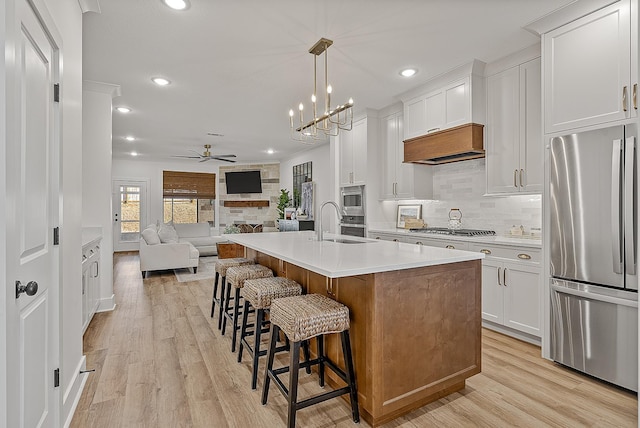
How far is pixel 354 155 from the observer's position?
5156 mm

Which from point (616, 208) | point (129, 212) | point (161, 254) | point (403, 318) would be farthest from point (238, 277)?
point (129, 212)

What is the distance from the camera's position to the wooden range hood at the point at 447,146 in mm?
3518

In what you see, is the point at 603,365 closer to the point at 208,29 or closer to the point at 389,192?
the point at 389,192

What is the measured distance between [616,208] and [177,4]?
10.7ft

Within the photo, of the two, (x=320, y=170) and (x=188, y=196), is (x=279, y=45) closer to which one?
(x=320, y=170)

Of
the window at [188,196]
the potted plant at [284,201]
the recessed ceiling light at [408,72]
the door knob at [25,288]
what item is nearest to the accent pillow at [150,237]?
the potted plant at [284,201]

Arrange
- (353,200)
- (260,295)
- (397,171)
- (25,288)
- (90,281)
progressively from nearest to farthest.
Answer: (25,288)
(260,295)
(90,281)
(397,171)
(353,200)

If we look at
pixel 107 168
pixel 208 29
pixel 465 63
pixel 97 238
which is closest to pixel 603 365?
pixel 465 63

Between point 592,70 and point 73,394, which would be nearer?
point 73,394

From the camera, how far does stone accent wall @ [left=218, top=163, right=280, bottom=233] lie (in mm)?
9984

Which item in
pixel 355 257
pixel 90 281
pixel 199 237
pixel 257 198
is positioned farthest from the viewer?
pixel 257 198

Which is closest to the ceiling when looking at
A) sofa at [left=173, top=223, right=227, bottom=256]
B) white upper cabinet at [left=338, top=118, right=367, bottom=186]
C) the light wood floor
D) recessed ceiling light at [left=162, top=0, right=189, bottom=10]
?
recessed ceiling light at [left=162, top=0, right=189, bottom=10]

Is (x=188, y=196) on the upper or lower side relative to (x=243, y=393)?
upper

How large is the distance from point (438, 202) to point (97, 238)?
3984 mm
